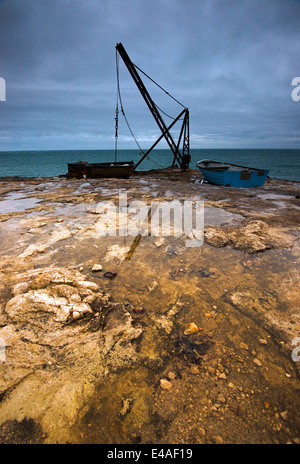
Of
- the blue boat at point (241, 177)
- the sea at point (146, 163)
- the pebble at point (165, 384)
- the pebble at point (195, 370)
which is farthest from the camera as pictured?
the sea at point (146, 163)

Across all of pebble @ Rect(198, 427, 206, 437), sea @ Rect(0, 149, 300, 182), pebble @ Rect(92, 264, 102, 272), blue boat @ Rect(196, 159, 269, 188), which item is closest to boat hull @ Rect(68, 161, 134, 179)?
sea @ Rect(0, 149, 300, 182)

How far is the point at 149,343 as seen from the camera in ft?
6.91

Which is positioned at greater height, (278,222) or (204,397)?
(278,222)

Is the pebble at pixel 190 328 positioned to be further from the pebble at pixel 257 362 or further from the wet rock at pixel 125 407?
the wet rock at pixel 125 407

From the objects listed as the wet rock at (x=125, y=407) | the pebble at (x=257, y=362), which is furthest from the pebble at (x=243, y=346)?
the wet rock at (x=125, y=407)

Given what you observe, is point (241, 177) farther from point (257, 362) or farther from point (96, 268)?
point (257, 362)

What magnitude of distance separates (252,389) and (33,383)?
6.31 ft

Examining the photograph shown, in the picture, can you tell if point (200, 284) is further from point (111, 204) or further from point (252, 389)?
point (111, 204)

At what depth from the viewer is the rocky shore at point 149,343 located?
1.49 m

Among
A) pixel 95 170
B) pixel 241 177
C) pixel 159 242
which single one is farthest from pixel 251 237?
pixel 95 170

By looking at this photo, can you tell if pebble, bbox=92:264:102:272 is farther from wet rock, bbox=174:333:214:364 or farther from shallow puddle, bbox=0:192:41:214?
shallow puddle, bbox=0:192:41:214

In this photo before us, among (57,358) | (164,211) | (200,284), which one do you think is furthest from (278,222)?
(57,358)
